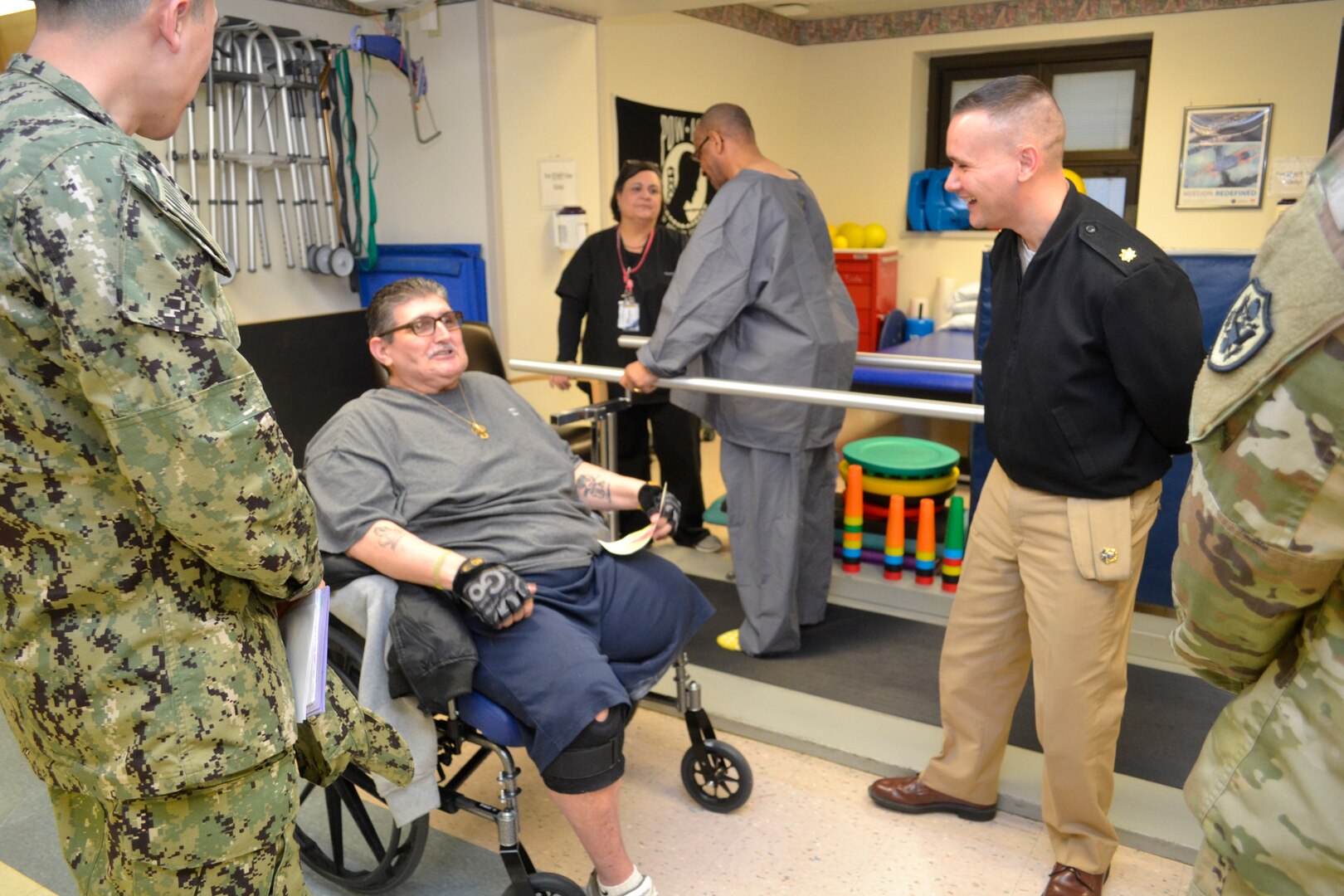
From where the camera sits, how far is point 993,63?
6746 mm

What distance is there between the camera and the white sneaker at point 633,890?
180cm

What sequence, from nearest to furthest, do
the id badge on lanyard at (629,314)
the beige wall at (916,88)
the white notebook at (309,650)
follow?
the white notebook at (309,650) → the id badge on lanyard at (629,314) → the beige wall at (916,88)

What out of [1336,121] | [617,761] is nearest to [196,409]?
[617,761]

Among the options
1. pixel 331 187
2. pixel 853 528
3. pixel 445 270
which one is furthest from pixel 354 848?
pixel 331 187

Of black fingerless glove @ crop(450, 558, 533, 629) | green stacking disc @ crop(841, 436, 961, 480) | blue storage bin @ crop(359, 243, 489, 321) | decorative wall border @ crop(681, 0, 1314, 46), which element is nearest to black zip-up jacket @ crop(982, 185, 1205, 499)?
black fingerless glove @ crop(450, 558, 533, 629)

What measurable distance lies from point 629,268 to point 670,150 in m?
2.19

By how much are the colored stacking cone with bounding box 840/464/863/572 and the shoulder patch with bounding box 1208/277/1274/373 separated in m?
2.36

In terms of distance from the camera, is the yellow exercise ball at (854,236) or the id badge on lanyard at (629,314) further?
the yellow exercise ball at (854,236)

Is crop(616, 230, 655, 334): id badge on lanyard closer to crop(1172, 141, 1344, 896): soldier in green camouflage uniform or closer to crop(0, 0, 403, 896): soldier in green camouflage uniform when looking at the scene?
crop(0, 0, 403, 896): soldier in green camouflage uniform

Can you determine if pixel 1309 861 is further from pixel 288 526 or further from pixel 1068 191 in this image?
pixel 1068 191

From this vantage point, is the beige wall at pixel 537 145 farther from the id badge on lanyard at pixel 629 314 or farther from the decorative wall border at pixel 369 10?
the id badge on lanyard at pixel 629 314

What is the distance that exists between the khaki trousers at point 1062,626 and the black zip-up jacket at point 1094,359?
7 cm

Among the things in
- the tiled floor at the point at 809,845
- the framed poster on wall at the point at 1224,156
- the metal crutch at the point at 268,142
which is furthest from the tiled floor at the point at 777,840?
the framed poster on wall at the point at 1224,156

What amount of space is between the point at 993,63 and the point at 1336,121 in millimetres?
2059
